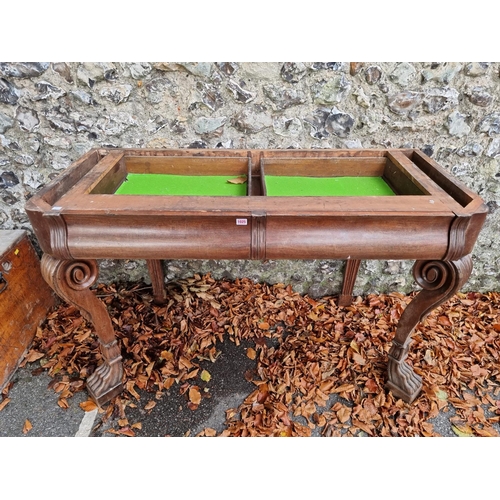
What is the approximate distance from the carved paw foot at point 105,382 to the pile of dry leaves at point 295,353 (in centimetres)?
7

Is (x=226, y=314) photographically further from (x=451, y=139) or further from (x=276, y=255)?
(x=451, y=139)

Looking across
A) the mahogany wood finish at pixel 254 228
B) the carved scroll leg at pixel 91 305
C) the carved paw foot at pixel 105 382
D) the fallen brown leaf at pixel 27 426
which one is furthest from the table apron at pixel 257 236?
the fallen brown leaf at pixel 27 426

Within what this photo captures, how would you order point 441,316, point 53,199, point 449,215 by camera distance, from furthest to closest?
point 441,316 < point 53,199 < point 449,215

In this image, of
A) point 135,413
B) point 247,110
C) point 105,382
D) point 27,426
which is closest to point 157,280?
point 105,382

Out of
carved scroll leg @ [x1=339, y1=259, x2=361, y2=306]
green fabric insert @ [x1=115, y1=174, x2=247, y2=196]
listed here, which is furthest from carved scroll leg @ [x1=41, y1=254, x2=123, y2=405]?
carved scroll leg @ [x1=339, y1=259, x2=361, y2=306]

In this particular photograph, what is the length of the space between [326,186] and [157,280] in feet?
4.66

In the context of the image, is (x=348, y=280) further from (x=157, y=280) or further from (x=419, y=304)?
(x=157, y=280)

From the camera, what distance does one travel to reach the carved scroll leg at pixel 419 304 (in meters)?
1.43

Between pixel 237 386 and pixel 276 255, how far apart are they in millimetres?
1082

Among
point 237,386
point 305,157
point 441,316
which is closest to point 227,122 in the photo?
point 305,157

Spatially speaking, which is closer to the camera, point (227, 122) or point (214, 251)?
point (214, 251)

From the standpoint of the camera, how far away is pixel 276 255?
1352mm

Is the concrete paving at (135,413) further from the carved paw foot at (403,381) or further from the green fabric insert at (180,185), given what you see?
the green fabric insert at (180,185)

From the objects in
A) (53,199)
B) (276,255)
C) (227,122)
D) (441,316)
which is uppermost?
(227,122)
